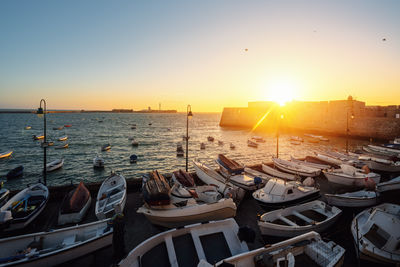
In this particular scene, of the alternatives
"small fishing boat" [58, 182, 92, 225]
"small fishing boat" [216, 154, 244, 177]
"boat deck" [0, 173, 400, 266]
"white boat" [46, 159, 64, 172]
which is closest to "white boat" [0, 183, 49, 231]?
"boat deck" [0, 173, 400, 266]

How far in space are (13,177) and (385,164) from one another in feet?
135

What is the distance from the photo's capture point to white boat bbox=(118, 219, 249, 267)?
6086 millimetres

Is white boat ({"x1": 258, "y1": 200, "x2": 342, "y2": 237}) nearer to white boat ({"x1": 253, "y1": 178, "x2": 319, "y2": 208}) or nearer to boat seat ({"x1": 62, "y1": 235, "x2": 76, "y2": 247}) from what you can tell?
white boat ({"x1": 253, "y1": 178, "x2": 319, "y2": 208})

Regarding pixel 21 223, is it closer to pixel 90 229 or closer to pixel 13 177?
pixel 90 229

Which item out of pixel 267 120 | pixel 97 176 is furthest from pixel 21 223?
pixel 267 120

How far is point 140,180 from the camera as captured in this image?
15.0m

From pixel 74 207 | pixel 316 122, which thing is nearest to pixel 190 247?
pixel 74 207

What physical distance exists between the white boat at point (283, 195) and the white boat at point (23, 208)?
11688 mm

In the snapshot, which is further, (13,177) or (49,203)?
(13,177)

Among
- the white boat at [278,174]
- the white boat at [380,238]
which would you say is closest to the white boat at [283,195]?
the white boat at [380,238]

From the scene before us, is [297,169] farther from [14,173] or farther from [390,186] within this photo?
[14,173]

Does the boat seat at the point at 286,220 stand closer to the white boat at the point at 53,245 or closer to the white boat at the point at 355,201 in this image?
the white boat at the point at 355,201

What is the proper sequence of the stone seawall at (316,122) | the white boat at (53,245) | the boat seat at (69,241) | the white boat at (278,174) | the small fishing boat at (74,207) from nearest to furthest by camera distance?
the white boat at (53,245) < the boat seat at (69,241) < the small fishing boat at (74,207) < the white boat at (278,174) < the stone seawall at (316,122)

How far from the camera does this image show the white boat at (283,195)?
433 inches
